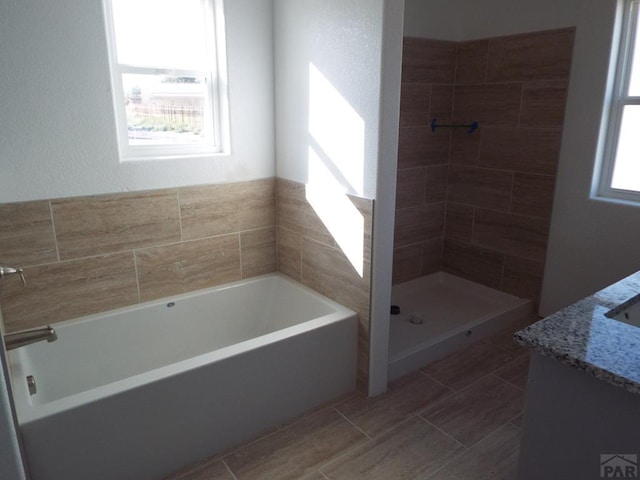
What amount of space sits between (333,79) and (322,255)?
3.10 feet

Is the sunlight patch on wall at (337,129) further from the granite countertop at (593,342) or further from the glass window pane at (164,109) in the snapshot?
the granite countertop at (593,342)

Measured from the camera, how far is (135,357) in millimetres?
2652

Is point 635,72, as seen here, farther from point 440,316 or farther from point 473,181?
point 440,316

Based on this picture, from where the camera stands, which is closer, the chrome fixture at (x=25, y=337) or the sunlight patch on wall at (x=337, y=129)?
the chrome fixture at (x=25, y=337)

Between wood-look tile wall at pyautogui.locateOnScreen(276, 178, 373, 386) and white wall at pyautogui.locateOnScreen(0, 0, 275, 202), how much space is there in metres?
0.65

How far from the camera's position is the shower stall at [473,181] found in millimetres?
3227

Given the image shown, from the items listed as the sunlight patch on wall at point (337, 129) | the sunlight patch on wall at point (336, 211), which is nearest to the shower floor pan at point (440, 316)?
the sunlight patch on wall at point (336, 211)

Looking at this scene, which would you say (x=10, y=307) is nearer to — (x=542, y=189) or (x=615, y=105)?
(x=542, y=189)

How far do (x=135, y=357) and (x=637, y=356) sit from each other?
2325mm

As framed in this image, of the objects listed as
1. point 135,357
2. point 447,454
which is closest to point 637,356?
point 447,454

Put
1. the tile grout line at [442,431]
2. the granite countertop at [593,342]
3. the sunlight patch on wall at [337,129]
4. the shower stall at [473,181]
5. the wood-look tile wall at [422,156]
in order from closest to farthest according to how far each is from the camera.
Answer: the granite countertop at [593,342] → the tile grout line at [442,431] → the sunlight patch on wall at [337,129] → the shower stall at [473,181] → the wood-look tile wall at [422,156]

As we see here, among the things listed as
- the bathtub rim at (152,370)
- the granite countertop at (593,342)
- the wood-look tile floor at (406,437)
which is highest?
the granite countertop at (593,342)

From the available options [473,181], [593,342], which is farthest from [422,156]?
[593,342]

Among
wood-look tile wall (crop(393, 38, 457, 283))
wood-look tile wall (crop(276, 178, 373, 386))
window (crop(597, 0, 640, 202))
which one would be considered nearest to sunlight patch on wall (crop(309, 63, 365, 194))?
wood-look tile wall (crop(276, 178, 373, 386))
